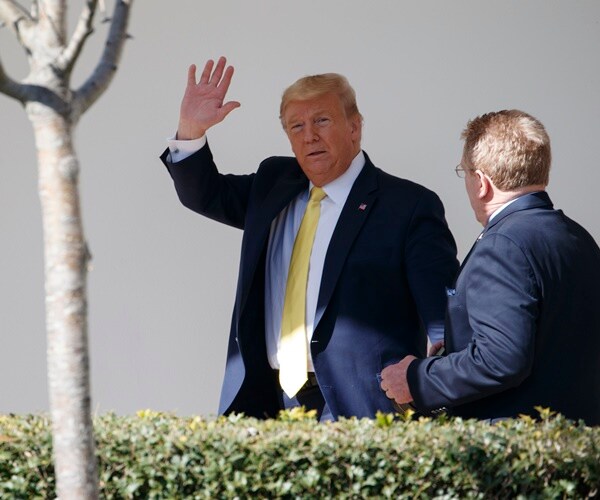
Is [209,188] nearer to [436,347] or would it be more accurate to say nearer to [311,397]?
[311,397]

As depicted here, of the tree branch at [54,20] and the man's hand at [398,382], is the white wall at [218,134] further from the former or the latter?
the tree branch at [54,20]

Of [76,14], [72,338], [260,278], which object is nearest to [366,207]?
[260,278]

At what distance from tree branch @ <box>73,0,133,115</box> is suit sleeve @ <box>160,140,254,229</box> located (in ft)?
5.33

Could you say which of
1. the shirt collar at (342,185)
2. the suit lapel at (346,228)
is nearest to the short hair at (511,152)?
the suit lapel at (346,228)

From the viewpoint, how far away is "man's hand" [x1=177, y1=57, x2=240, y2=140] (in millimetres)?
4832

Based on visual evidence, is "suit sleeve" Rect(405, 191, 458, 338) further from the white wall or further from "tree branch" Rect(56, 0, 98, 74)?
"tree branch" Rect(56, 0, 98, 74)

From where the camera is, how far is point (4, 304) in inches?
254

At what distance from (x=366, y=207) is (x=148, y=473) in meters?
1.52

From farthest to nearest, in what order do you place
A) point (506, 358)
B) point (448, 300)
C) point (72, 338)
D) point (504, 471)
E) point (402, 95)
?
point (402, 95) → point (448, 300) → point (506, 358) → point (504, 471) → point (72, 338)

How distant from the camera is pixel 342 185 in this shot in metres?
4.77

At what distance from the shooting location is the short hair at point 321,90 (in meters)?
4.80

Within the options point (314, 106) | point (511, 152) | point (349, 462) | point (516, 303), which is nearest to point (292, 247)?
point (314, 106)

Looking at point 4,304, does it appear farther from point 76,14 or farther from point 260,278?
point 260,278

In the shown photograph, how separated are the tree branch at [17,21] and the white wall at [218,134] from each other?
3.14 m
